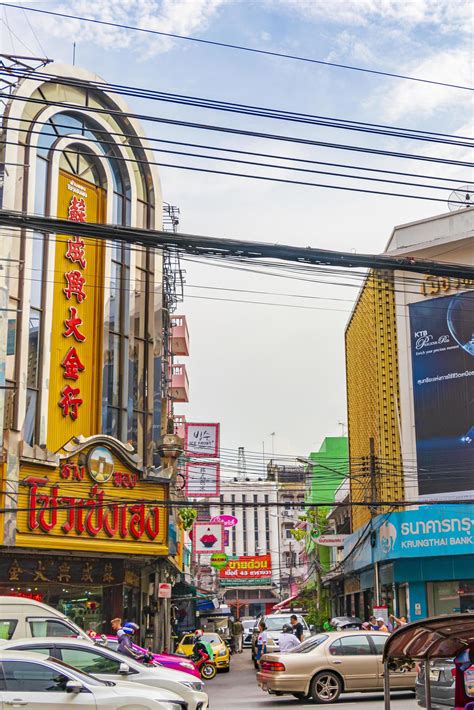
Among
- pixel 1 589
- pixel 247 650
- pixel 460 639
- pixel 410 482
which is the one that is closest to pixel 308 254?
pixel 460 639

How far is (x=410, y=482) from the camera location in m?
38.2

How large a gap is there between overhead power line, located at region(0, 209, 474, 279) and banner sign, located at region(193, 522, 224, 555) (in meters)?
Result: 40.5

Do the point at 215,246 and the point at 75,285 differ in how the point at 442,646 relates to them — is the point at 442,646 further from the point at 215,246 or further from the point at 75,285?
the point at 75,285

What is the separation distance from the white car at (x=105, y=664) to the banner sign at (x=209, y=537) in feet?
125

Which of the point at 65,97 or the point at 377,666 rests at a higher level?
the point at 65,97

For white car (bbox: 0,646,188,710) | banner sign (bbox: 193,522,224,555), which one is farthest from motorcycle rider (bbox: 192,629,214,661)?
banner sign (bbox: 193,522,224,555)

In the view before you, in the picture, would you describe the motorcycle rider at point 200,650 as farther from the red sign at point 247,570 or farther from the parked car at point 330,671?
the red sign at point 247,570

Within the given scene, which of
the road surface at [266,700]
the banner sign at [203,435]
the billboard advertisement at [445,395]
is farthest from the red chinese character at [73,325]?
the banner sign at [203,435]

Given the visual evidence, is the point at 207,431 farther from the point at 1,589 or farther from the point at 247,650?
the point at 1,589

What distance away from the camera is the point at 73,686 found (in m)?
11.2

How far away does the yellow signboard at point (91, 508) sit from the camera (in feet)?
89.6

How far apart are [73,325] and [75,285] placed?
141cm

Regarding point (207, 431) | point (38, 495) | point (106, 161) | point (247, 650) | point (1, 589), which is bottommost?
point (247, 650)

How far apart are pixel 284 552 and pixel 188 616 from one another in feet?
245
